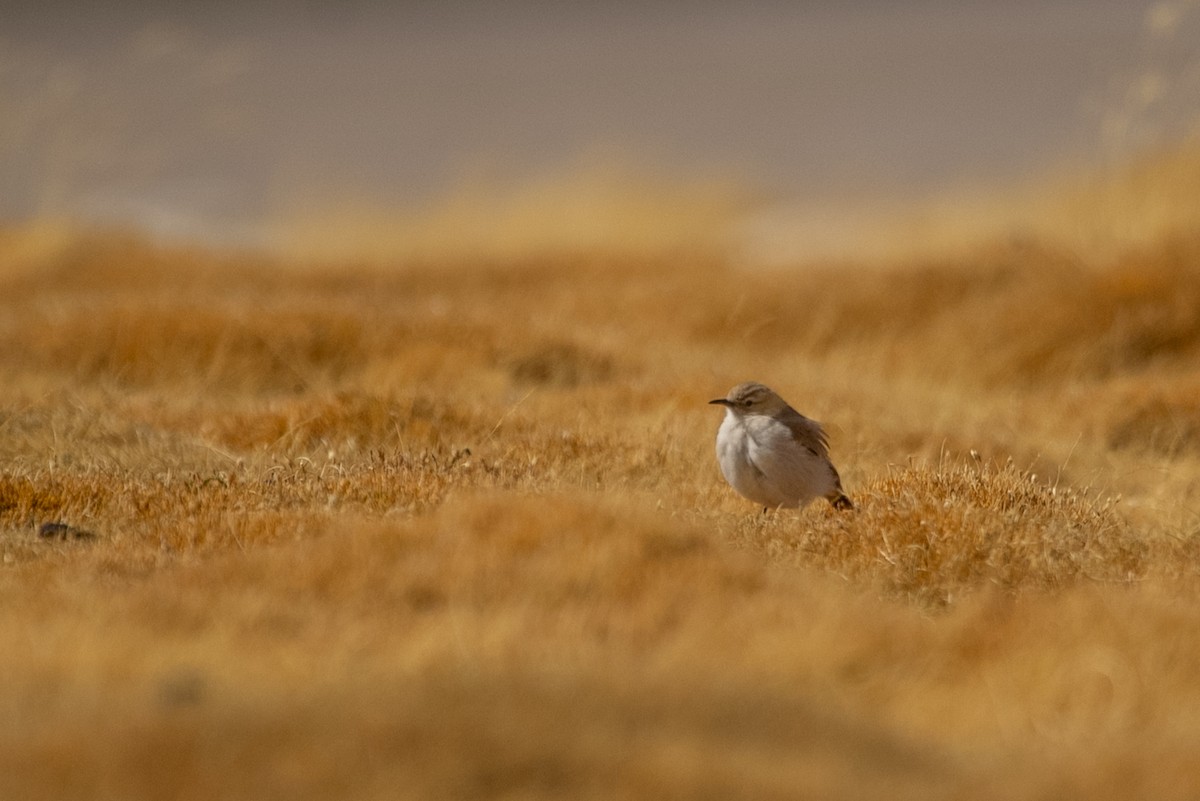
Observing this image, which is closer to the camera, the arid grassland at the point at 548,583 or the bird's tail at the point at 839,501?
the arid grassland at the point at 548,583

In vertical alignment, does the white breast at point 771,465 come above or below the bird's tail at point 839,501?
above

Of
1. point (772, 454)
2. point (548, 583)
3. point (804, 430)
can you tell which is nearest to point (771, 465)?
point (772, 454)

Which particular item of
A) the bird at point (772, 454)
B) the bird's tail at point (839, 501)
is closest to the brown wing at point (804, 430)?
the bird at point (772, 454)

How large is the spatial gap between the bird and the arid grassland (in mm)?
195

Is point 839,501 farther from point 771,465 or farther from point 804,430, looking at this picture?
point 771,465

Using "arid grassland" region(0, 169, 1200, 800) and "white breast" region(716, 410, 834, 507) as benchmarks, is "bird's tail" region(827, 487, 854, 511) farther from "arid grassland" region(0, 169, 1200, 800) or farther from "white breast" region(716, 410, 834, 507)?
"arid grassland" region(0, 169, 1200, 800)

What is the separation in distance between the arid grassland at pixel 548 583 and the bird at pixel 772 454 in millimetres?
195

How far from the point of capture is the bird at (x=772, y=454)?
7531 mm

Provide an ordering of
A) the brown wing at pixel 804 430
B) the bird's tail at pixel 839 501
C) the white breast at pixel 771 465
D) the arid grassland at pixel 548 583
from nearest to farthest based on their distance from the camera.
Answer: the arid grassland at pixel 548 583, the white breast at pixel 771 465, the brown wing at pixel 804 430, the bird's tail at pixel 839 501

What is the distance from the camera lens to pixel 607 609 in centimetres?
586

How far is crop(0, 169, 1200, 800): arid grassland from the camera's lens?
4234 mm

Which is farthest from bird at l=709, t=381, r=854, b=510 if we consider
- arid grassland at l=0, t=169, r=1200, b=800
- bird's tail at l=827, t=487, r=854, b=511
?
arid grassland at l=0, t=169, r=1200, b=800

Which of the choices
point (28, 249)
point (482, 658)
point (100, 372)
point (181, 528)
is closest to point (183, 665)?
point (482, 658)

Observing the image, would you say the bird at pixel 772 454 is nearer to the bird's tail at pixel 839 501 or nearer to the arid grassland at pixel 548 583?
the bird's tail at pixel 839 501
